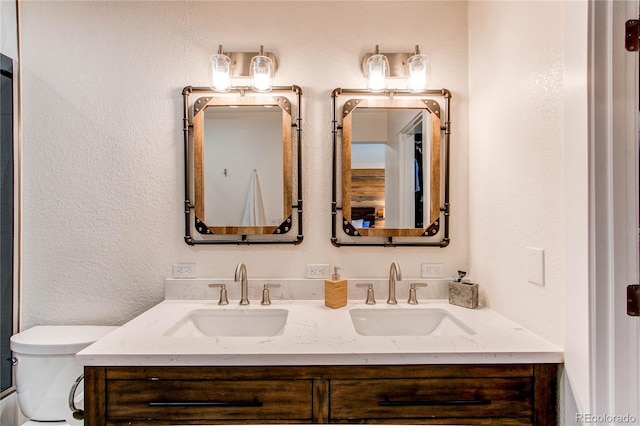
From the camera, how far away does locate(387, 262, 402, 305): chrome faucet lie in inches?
62.4

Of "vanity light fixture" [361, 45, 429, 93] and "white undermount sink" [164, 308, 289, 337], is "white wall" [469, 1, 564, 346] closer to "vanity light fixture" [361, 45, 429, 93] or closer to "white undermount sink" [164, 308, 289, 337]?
"vanity light fixture" [361, 45, 429, 93]

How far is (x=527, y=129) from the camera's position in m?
1.24

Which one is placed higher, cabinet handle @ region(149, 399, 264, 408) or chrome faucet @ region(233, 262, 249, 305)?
chrome faucet @ region(233, 262, 249, 305)

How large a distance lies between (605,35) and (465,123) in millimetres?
812

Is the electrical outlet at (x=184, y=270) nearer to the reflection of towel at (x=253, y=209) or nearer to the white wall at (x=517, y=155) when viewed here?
the reflection of towel at (x=253, y=209)

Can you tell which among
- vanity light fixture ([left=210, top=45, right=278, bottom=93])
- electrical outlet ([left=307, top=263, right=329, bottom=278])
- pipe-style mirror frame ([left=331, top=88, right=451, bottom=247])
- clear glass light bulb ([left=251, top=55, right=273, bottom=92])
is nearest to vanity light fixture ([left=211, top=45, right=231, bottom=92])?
vanity light fixture ([left=210, top=45, right=278, bottom=93])

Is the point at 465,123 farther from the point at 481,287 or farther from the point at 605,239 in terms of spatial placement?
the point at 605,239

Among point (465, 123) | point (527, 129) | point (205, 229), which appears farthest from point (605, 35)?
point (205, 229)

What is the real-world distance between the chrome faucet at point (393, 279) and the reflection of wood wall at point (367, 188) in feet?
1.03

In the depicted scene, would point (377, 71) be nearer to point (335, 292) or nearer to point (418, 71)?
point (418, 71)

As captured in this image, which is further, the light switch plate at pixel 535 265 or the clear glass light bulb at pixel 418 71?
the clear glass light bulb at pixel 418 71

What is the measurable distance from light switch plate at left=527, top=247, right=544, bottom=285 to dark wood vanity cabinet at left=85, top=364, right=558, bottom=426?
0.28 metres

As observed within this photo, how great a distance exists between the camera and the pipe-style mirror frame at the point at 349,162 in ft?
5.58
